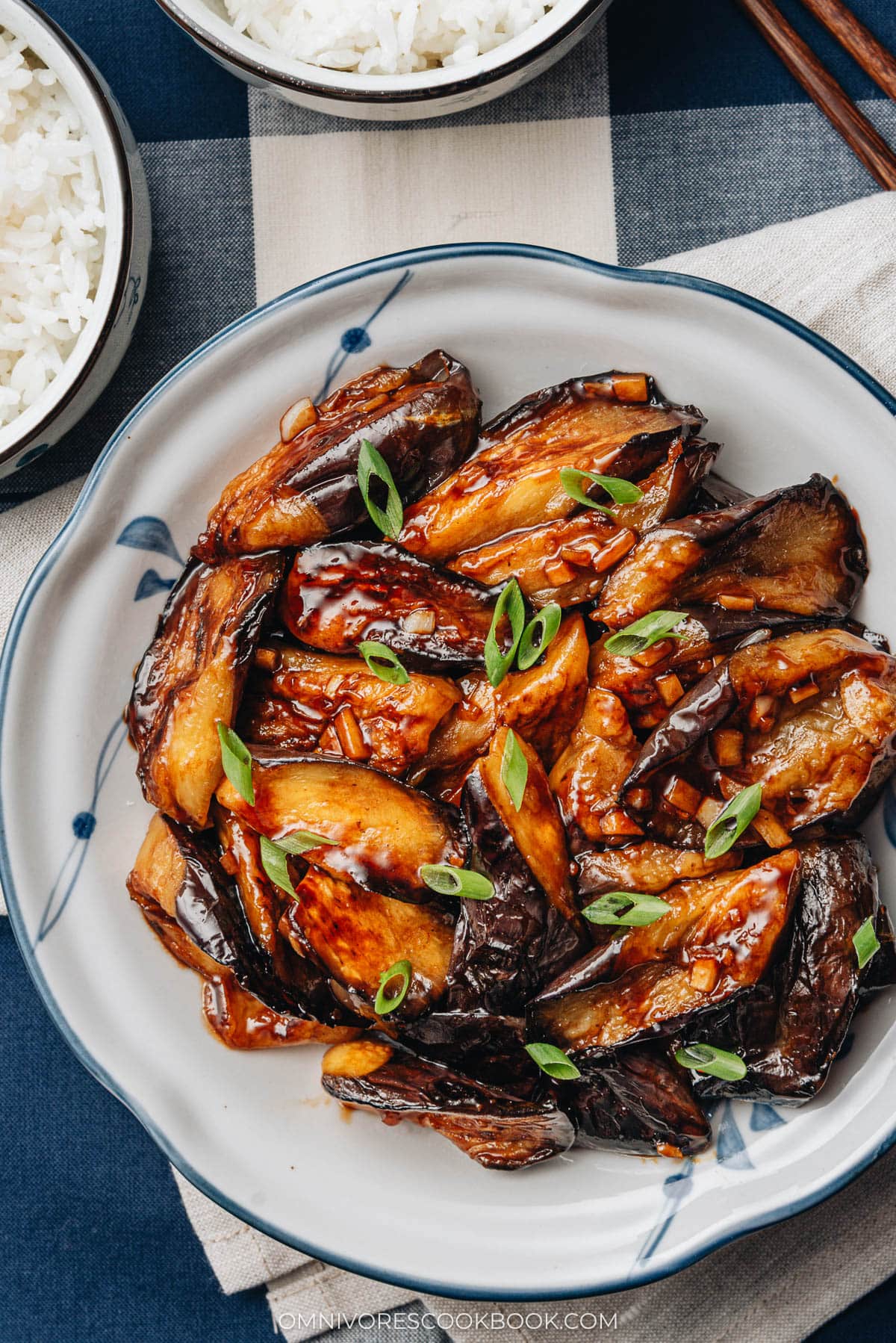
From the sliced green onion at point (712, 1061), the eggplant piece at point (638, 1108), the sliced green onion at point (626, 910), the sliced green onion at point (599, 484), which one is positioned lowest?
the eggplant piece at point (638, 1108)

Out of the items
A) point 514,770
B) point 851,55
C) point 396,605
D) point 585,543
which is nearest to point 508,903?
point 514,770

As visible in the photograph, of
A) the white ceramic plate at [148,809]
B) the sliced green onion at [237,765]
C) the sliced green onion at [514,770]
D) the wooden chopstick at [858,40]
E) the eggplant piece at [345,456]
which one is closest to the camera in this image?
the sliced green onion at [514,770]

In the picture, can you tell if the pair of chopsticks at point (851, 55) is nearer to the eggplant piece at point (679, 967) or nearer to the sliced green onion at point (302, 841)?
the eggplant piece at point (679, 967)

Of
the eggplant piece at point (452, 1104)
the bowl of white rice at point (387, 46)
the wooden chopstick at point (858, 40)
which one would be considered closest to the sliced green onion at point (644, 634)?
the eggplant piece at point (452, 1104)

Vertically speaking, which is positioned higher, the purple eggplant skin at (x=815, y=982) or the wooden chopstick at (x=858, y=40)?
the wooden chopstick at (x=858, y=40)

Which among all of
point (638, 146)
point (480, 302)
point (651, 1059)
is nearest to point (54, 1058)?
point (651, 1059)

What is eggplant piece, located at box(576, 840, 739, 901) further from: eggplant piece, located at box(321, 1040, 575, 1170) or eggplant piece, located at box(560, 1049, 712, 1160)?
eggplant piece, located at box(321, 1040, 575, 1170)

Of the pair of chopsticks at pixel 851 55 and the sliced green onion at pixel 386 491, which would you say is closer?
the sliced green onion at pixel 386 491

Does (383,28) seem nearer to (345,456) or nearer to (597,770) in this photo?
(345,456)
